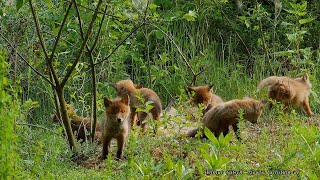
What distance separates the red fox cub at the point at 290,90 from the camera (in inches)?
462

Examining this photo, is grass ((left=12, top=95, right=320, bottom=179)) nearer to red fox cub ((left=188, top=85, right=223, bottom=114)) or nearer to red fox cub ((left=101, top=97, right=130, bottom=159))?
red fox cub ((left=101, top=97, right=130, bottom=159))

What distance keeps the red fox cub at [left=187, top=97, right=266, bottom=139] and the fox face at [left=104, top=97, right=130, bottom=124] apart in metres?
0.90

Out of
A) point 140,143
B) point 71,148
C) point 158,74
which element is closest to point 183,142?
point 140,143

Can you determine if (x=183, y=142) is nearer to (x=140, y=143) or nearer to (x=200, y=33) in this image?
(x=140, y=143)

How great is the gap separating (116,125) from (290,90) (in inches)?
146

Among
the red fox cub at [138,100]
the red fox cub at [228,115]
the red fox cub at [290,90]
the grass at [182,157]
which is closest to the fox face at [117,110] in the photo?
the grass at [182,157]

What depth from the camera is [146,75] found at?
14039 millimetres

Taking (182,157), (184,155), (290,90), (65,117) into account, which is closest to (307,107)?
(290,90)

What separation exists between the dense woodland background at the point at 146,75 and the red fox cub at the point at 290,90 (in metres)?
0.18

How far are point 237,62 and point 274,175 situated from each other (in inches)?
315

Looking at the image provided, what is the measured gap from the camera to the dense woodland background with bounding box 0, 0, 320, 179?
709cm

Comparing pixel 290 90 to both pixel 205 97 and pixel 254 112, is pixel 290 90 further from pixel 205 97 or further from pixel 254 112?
pixel 254 112

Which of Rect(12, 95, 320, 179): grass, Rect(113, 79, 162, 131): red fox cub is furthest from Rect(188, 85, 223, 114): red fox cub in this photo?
Rect(12, 95, 320, 179): grass

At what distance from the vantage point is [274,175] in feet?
23.0
